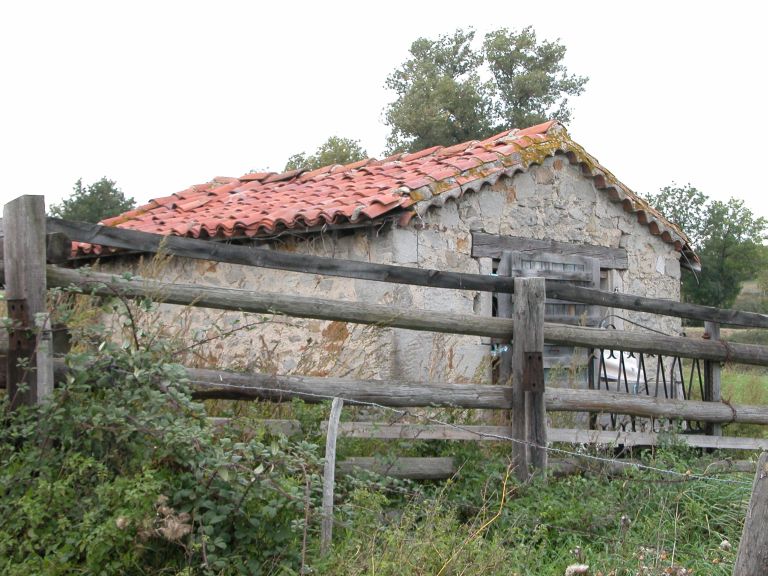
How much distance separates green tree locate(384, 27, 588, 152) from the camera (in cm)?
3016

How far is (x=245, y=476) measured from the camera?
151 inches

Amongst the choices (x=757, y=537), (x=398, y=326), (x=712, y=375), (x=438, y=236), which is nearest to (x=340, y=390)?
(x=398, y=326)

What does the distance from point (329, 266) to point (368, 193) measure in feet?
12.2

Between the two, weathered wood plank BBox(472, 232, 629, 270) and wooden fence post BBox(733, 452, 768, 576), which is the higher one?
weathered wood plank BBox(472, 232, 629, 270)

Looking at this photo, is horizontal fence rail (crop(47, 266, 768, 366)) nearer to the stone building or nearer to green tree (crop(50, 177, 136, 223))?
the stone building

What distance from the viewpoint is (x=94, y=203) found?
97.9 ft

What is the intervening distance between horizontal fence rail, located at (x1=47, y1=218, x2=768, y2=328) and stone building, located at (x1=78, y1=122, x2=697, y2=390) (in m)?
0.91

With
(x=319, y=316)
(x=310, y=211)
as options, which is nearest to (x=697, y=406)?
(x=319, y=316)

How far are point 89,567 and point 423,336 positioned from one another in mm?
4855

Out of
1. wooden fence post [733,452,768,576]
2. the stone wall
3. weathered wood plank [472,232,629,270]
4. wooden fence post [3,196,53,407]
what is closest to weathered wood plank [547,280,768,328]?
the stone wall

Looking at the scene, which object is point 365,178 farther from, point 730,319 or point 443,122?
point 443,122

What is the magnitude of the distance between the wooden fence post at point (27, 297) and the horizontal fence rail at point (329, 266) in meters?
0.16

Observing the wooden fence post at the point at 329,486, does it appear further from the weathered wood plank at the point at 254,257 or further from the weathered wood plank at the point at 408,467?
the weathered wood plank at the point at 254,257

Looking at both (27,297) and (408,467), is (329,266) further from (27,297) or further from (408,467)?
(27,297)
